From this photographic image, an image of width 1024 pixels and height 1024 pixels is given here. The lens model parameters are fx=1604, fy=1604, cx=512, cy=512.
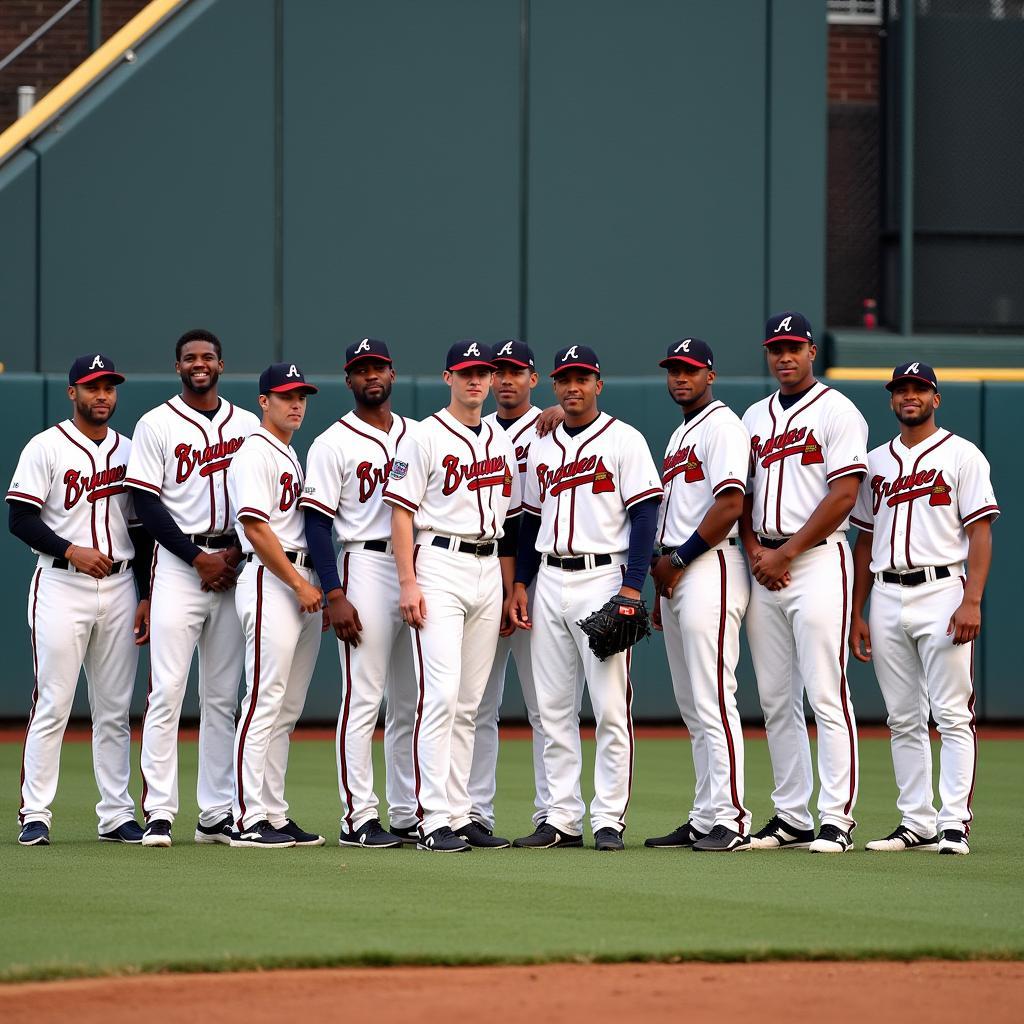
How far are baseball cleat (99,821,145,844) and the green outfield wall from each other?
442cm

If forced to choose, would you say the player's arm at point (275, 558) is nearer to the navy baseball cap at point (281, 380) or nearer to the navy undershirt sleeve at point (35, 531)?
the navy baseball cap at point (281, 380)

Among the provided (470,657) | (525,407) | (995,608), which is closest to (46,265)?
(525,407)

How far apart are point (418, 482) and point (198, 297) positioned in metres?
5.64

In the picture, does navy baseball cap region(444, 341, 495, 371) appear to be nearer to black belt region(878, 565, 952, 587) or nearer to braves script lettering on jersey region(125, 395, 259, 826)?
braves script lettering on jersey region(125, 395, 259, 826)

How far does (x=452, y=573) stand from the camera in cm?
589

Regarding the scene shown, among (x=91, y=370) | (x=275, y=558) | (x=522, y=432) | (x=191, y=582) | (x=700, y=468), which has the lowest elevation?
(x=191, y=582)

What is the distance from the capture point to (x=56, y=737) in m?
6.09

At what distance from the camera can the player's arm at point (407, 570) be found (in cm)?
580

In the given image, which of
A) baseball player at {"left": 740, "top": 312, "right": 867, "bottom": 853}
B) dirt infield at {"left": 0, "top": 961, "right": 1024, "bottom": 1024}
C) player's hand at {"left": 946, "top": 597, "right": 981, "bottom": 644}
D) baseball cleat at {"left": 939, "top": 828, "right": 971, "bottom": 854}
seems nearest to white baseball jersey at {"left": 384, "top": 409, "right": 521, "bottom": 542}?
baseball player at {"left": 740, "top": 312, "right": 867, "bottom": 853}

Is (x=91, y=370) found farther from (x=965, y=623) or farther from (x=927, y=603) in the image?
(x=965, y=623)

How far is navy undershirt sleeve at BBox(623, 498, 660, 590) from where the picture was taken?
5809mm

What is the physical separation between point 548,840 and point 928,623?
5.31 ft

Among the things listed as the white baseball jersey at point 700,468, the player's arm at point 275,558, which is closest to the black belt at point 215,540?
the player's arm at point 275,558

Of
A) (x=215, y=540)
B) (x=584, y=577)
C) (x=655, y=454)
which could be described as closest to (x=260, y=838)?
(x=215, y=540)
